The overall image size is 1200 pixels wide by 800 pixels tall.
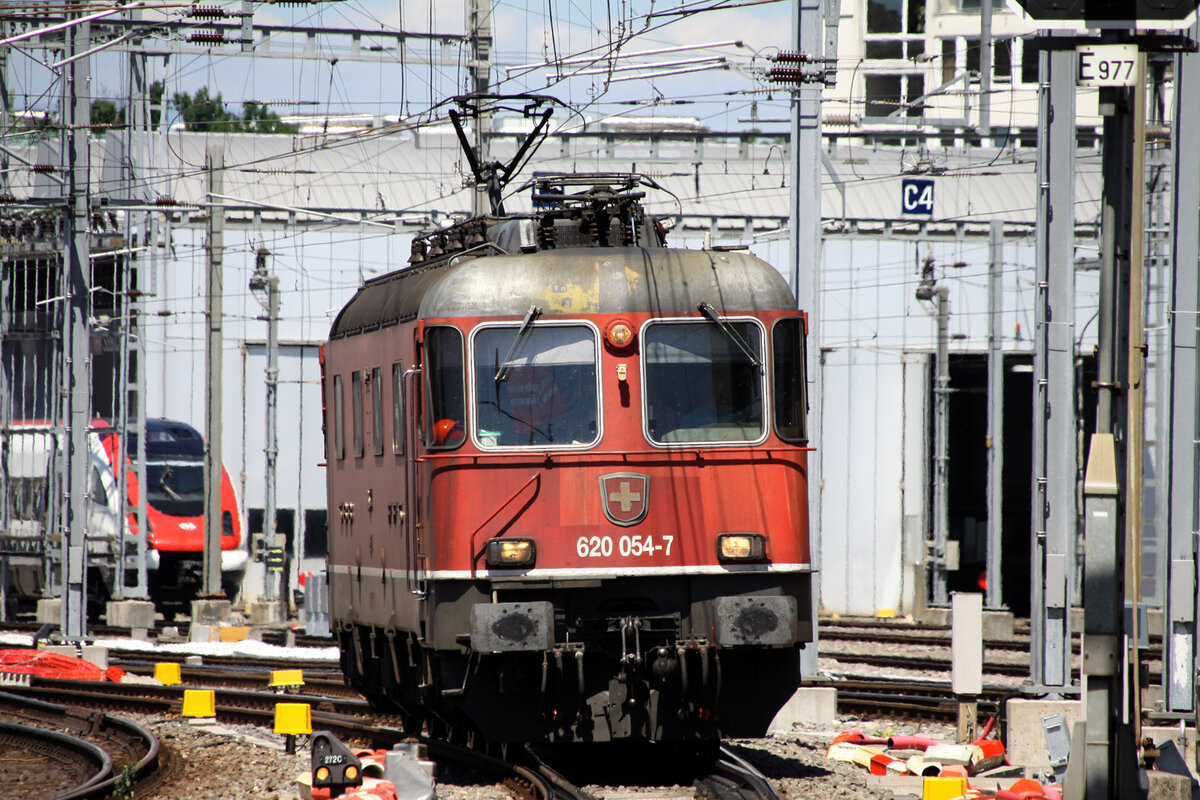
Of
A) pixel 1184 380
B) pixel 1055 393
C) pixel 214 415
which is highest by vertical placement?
pixel 1184 380

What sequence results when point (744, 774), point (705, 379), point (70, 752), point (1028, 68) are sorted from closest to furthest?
point (744, 774) < point (705, 379) < point (70, 752) < point (1028, 68)

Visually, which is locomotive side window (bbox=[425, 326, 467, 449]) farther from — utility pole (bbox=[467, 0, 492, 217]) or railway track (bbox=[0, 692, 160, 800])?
utility pole (bbox=[467, 0, 492, 217])

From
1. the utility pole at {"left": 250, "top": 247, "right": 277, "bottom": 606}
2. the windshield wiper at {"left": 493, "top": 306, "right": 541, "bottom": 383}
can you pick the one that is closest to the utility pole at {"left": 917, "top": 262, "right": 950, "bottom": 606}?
the utility pole at {"left": 250, "top": 247, "right": 277, "bottom": 606}

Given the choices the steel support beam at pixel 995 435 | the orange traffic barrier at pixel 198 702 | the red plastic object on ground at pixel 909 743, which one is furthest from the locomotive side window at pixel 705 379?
the steel support beam at pixel 995 435

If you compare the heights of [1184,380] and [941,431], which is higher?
[1184,380]

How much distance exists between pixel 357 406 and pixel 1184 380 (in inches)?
258

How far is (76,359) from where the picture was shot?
78.8 ft

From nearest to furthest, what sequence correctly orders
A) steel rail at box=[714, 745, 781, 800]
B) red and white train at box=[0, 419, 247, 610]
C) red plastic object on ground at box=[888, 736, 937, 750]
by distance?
steel rail at box=[714, 745, 781, 800] < red plastic object on ground at box=[888, 736, 937, 750] < red and white train at box=[0, 419, 247, 610]

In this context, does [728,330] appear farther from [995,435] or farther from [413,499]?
[995,435]

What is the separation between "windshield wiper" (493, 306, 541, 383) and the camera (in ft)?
36.7

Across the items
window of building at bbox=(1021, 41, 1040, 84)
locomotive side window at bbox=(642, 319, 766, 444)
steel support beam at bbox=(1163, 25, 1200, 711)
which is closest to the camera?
locomotive side window at bbox=(642, 319, 766, 444)

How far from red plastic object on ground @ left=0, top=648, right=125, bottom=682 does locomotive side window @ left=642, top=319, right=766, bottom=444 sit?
12.2 metres

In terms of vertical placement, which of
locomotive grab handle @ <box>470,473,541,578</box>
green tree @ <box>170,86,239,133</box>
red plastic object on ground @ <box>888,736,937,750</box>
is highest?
green tree @ <box>170,86,239,133</box>

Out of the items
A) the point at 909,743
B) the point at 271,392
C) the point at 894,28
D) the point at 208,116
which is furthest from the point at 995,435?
the point at 208,116
